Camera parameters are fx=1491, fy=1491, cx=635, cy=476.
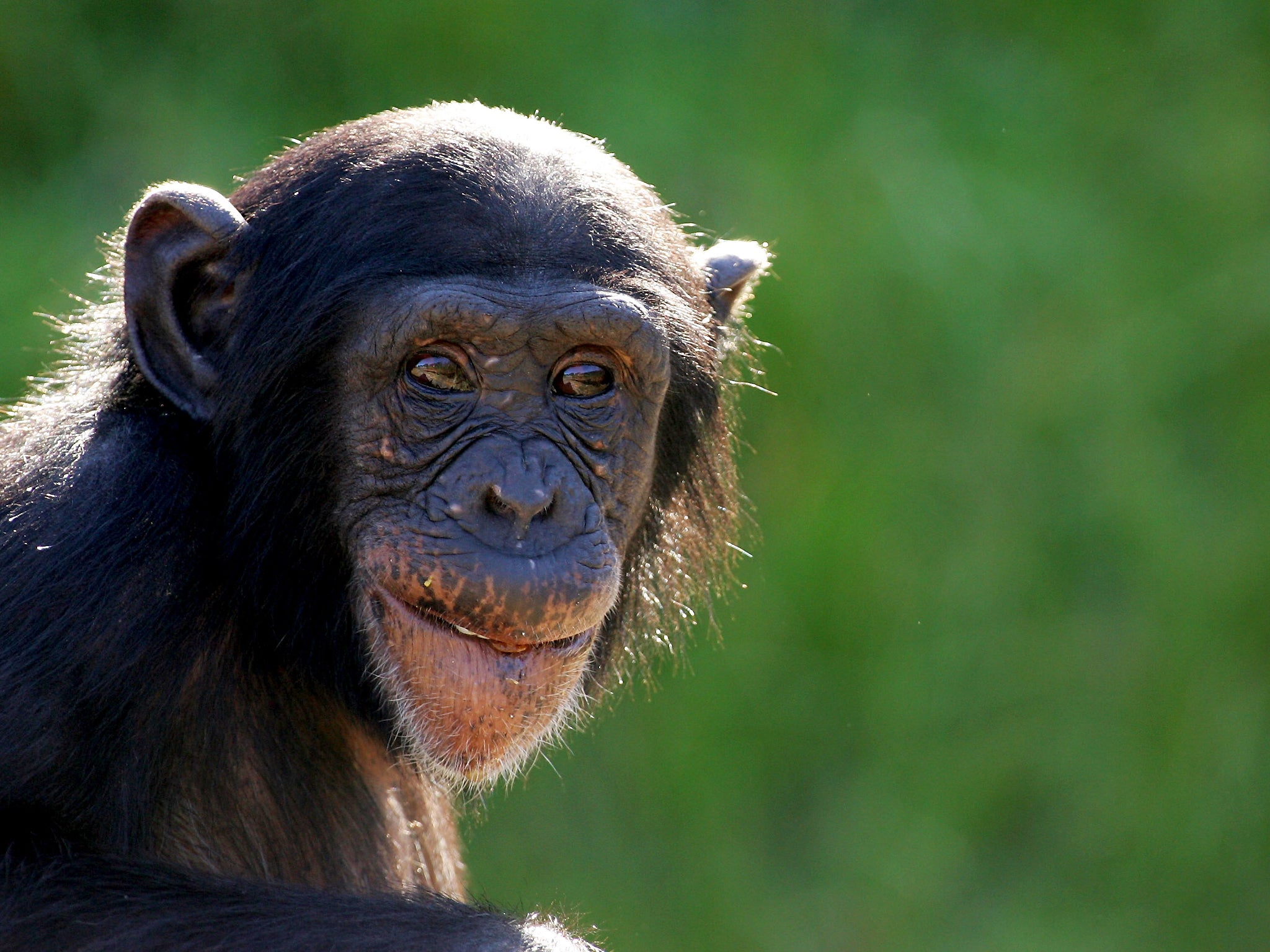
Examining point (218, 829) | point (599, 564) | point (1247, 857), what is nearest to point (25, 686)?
point (218, 829)

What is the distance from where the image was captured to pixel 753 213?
28.7 ft

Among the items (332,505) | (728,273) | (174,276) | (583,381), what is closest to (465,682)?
(332,505)

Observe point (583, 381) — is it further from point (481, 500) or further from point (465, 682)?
point (465, 682)

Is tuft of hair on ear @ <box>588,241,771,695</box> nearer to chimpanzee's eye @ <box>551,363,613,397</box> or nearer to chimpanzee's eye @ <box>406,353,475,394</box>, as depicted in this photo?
A: chimpanzee's eye @ <box>551,363,613,397</box>

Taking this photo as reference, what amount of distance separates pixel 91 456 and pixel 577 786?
5.40 m

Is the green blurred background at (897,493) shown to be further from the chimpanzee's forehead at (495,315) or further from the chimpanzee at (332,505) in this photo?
the chimpanzee's forehead at (495,315)

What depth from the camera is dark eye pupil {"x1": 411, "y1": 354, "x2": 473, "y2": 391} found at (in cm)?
376

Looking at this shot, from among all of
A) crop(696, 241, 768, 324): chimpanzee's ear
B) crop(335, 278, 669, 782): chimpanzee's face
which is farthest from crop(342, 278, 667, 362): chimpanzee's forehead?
crop(696, 241, 768, 324): chimpanzee's ear

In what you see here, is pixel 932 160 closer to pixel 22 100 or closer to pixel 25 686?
pixel 22 100

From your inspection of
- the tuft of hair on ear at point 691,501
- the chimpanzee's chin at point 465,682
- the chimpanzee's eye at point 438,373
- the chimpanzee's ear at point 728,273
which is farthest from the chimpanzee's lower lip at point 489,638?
the chimpanzee's ear at point 728,273

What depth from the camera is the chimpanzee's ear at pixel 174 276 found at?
12.3 feet

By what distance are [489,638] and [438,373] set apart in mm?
691

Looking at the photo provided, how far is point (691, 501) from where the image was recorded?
15.5 ft

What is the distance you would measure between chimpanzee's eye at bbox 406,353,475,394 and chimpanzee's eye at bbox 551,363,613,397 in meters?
0.24
